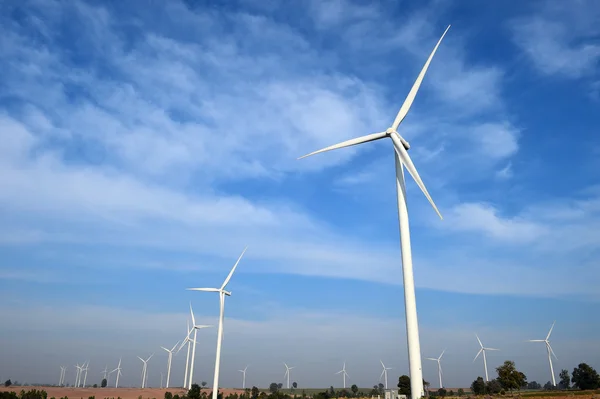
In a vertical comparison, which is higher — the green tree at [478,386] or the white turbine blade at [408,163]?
the white turbine blade at [408,163]

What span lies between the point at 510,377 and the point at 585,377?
35453 mm

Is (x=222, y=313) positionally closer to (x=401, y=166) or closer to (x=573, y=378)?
(x=401, y=166)

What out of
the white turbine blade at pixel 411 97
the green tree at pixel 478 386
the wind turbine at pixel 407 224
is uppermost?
the white turbine blade at pixel 411 97

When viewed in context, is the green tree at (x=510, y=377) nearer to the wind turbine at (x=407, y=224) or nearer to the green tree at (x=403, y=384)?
the green tree at (x=403, y=384)

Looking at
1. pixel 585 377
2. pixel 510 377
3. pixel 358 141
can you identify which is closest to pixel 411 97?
pixel 358 141

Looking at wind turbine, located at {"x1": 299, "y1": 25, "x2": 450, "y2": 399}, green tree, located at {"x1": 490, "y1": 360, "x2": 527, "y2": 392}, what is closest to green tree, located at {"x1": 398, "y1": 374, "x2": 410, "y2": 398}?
green tree, located at {"x1": 490, "y1": 360, "x2": 527, "y2": 392}

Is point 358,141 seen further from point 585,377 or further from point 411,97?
point 585,377

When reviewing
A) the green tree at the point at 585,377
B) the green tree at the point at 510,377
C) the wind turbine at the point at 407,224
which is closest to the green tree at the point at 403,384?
the green tree at the point at 510,377

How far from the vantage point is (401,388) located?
107000 millimetres

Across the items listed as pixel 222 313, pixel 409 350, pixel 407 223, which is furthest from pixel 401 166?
pixel 222 313

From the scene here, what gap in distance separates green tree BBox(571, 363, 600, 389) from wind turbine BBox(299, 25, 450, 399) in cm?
10313

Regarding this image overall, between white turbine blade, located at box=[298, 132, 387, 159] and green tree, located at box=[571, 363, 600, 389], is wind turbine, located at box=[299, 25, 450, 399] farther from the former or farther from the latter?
green tree, located at box=[571, 363, 600, 389]

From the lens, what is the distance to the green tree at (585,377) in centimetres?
11506

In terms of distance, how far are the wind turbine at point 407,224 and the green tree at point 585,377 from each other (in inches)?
4060
